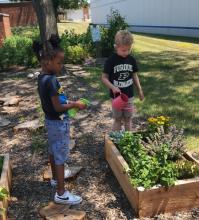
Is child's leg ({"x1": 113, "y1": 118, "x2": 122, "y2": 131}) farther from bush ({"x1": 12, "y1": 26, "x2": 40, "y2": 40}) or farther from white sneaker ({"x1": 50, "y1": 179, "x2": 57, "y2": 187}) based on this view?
bush ({"x1": 12, "y1": 26, "x2": 40, "y2": 40})

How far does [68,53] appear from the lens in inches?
519

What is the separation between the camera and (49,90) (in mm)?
3777

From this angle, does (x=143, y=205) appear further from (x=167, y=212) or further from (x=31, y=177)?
(x=31, y=177)

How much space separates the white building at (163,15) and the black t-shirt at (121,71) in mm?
17901

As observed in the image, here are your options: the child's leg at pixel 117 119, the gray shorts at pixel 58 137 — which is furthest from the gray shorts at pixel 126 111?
the gray shorts at pixel 58 137

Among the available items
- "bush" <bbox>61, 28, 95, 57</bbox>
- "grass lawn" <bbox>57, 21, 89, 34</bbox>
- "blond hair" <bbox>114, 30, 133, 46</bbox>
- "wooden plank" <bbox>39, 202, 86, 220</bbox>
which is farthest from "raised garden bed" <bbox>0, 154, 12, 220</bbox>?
"grass lawn" <bbox>57, 21, 89, 34</bbox>

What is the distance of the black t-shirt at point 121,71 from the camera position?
4895 mm

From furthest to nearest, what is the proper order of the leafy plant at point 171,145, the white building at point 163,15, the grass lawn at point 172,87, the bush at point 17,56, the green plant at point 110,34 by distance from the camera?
the white building at point 163,15, the green plant at point 110,34, the bush at point 17,56, the grass lawn at point 172,87, the leafy plant at point 171,145

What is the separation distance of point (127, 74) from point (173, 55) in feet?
32.5

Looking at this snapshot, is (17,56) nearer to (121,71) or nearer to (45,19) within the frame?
(45,19)

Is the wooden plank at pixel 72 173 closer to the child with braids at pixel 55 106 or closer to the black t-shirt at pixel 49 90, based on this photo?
the child with braids at pixel 55 106

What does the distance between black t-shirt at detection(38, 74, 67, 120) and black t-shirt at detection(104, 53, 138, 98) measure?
1209mm

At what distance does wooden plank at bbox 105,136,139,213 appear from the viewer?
392cm

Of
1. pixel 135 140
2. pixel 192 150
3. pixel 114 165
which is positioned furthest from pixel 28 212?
pixel 192 150
